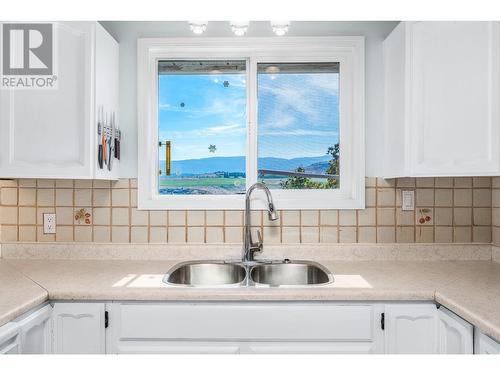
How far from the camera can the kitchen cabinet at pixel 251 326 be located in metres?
1.68

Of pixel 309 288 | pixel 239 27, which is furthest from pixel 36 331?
pixel 239 27

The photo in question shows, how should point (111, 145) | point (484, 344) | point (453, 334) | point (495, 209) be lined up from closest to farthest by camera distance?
point (484, 344), point (453, 334), point (111, 145), point (495, 209)

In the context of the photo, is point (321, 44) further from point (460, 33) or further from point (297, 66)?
point (460, 33)

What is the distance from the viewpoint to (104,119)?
2.07 meters

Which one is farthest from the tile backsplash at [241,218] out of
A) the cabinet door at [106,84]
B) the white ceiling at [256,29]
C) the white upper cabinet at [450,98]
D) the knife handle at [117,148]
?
the white ceiling at [256,29]

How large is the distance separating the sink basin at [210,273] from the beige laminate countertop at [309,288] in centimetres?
13

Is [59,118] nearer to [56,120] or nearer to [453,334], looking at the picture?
[56,120]

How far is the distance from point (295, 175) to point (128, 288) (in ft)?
3.72

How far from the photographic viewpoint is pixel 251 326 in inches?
66.1

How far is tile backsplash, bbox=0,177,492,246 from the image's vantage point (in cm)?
231

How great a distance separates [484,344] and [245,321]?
0.84 metres

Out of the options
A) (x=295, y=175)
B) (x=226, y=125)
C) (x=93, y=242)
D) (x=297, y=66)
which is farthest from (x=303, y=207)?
(x=93, y=242)

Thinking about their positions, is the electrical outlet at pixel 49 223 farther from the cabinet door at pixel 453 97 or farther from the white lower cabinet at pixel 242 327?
the cabinet door at pixel 453 97

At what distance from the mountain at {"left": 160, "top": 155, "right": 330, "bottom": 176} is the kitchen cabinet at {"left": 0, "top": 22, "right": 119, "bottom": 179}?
1.83ft
